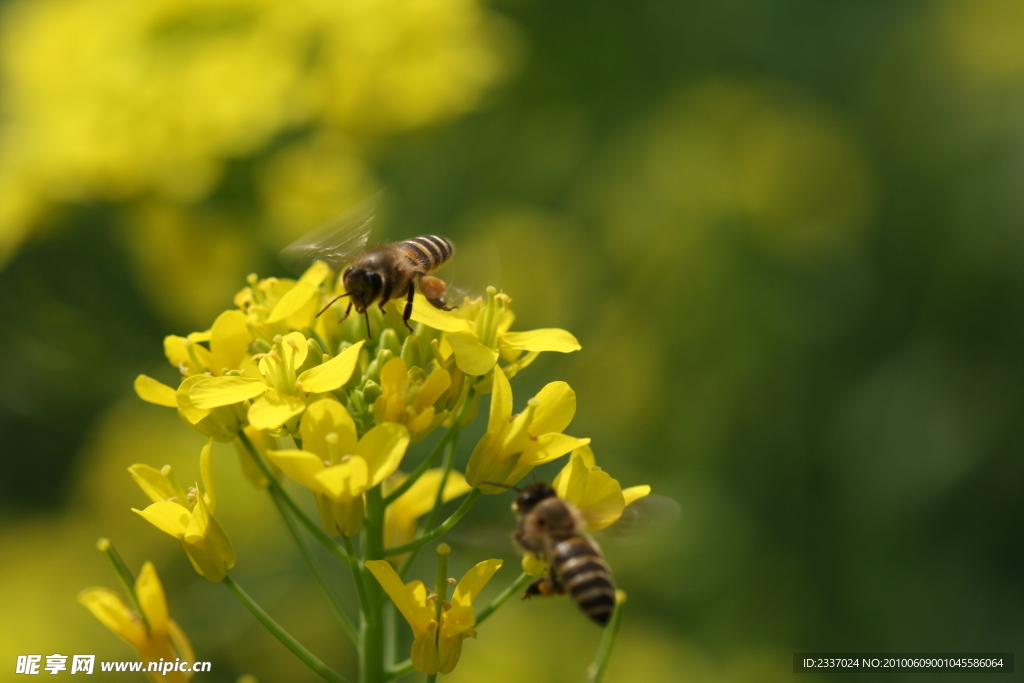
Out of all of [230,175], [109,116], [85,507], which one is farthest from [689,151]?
[85,507]

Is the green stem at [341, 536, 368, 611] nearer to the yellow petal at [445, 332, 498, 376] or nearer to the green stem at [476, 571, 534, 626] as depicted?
the green stem at [476, 571, 534, 626]

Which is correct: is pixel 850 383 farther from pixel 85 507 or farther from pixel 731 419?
pixel 85 507

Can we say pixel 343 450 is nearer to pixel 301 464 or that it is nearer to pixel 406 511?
pixel 301 464

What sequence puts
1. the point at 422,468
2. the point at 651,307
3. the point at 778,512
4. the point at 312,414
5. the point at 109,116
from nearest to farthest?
the point at 312,414 < the point at 422,468 < the point at 109,116 < the point at 778,512 < the point at 651,307

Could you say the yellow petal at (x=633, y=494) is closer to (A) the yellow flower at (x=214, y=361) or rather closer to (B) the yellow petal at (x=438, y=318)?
(B) the yellow petal at (x=438, y=318)

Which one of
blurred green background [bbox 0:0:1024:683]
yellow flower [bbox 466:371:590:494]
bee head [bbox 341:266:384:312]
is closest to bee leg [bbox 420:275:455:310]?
bee head [bbox 341:266:384:312]

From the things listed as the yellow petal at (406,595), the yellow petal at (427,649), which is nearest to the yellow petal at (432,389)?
the yellow petal at (406,595)

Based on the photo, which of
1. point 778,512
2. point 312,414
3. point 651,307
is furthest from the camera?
point 651,307

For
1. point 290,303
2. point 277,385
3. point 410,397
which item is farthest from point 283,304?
point 410,397
